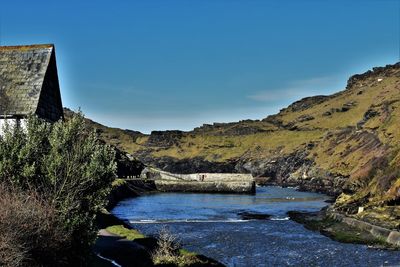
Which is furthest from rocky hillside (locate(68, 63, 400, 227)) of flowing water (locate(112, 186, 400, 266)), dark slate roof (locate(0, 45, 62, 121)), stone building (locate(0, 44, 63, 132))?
dark slate roof (locate(0, 45, 62, 121))

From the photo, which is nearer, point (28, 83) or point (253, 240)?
point (28, 83)

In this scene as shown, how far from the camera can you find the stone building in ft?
79.2

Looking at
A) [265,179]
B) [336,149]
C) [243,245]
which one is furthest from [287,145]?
[243,245]

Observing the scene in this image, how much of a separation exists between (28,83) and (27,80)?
0.82 ft

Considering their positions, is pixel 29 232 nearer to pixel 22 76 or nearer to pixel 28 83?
pixel 28 83

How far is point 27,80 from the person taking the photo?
997 inches

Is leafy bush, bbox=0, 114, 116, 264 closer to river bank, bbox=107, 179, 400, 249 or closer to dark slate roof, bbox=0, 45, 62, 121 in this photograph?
dark slate roof, bbox=0, 45, 62, 121

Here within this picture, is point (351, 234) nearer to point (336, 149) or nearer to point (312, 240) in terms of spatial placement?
point (312, 240)

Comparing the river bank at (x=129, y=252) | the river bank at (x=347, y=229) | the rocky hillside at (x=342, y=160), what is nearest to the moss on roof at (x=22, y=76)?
the river bank at (x=129, y=252)

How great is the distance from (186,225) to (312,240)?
47.9ft

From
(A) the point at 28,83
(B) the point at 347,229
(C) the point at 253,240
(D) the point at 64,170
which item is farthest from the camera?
(B) the point at 347,229

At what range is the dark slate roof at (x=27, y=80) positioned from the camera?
24.2 metres

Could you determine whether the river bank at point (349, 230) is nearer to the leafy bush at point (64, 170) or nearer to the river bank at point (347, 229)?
the river bank at point (347, 229)

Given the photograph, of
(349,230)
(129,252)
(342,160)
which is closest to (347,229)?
(349,230)
